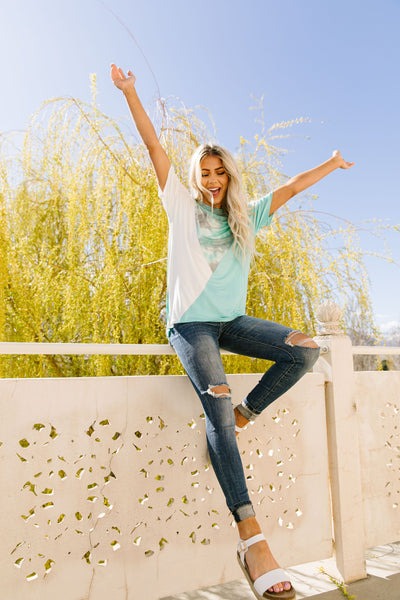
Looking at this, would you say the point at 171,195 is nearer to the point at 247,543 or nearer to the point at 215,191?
the point at 215,191

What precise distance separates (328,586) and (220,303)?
1.27 m

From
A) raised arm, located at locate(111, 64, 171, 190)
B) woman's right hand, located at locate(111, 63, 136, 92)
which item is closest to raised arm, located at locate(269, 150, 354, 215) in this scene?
raised arm, located at locate(111, 64, 171, 190)

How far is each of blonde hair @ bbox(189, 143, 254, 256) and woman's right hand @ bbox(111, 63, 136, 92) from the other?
352mm

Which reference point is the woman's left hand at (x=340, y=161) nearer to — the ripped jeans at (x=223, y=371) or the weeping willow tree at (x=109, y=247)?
the ripped jeans at (x=223, y=371)

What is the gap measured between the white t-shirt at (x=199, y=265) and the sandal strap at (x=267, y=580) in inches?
29.6

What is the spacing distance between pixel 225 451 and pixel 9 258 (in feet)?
5.70

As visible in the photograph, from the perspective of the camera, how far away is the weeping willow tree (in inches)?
101

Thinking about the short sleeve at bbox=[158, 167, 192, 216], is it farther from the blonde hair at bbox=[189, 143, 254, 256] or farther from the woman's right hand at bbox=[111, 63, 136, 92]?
the woman's right hand at bbox=[111, 63, 136, 92]

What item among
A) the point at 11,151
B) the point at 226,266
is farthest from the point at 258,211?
the point at 11,151

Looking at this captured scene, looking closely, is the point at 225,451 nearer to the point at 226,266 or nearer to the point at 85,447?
the point at 85,447

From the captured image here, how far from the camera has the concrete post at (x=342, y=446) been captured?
1787 millimetres

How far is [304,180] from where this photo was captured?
1.76 meters

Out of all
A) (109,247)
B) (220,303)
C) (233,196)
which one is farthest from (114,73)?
(109,247)

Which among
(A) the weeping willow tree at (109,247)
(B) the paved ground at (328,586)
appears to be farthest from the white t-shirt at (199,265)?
(B) the paved ground at (328,586)
